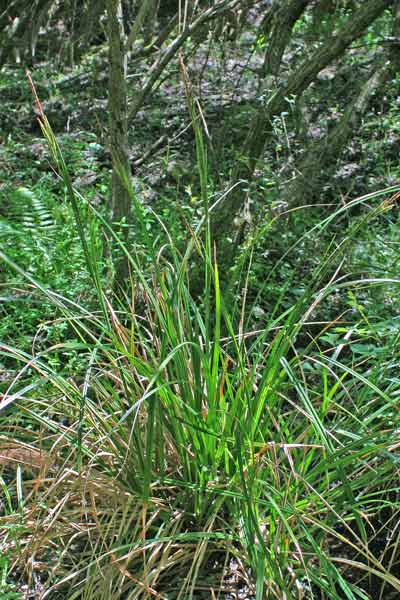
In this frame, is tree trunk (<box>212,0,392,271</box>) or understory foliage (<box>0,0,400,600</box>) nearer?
understory foliage (<box>0,0,400,600</box>)

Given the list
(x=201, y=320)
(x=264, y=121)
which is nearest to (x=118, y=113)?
(x=264, y=121)

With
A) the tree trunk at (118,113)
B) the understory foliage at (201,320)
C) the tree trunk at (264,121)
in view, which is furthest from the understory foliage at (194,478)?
the tree trunk at (118,113)

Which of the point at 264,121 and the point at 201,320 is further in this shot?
the point at 264,121

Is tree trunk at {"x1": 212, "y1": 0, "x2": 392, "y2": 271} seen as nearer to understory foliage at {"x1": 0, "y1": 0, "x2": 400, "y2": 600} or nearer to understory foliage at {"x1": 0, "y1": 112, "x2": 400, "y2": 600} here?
understory foliage at {"x1": 0, "y1": 0, "x2": 400, "y2": 600}

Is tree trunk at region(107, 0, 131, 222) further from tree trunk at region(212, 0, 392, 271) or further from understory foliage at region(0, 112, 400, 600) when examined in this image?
understory foliage at region(0, 112, 400, 600)

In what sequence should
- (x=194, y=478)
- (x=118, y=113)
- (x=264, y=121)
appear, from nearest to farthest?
(x=194, y=478) → (x=118, y=113) → (x=264, y=121)

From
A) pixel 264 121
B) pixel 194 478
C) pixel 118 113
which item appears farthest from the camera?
pixel 264 121

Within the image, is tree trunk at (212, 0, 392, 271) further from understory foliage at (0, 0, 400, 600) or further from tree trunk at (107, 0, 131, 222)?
tree trunk at (107, 0, 131, 222)

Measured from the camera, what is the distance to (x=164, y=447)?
6.78 feet

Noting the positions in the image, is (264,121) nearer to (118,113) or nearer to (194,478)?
(118,113)

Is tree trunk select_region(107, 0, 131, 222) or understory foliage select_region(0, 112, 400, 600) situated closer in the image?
understory foliage select_region(0, 112, 400, 600)

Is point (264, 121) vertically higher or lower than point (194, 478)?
higher

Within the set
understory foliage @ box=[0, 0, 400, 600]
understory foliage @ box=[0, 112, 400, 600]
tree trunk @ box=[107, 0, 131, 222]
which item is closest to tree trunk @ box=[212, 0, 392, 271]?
understory foliage @ box=[0, 0, 400, 600]

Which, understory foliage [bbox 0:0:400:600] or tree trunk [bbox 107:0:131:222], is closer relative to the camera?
understory foliage [bbox 0:0:400:600]
